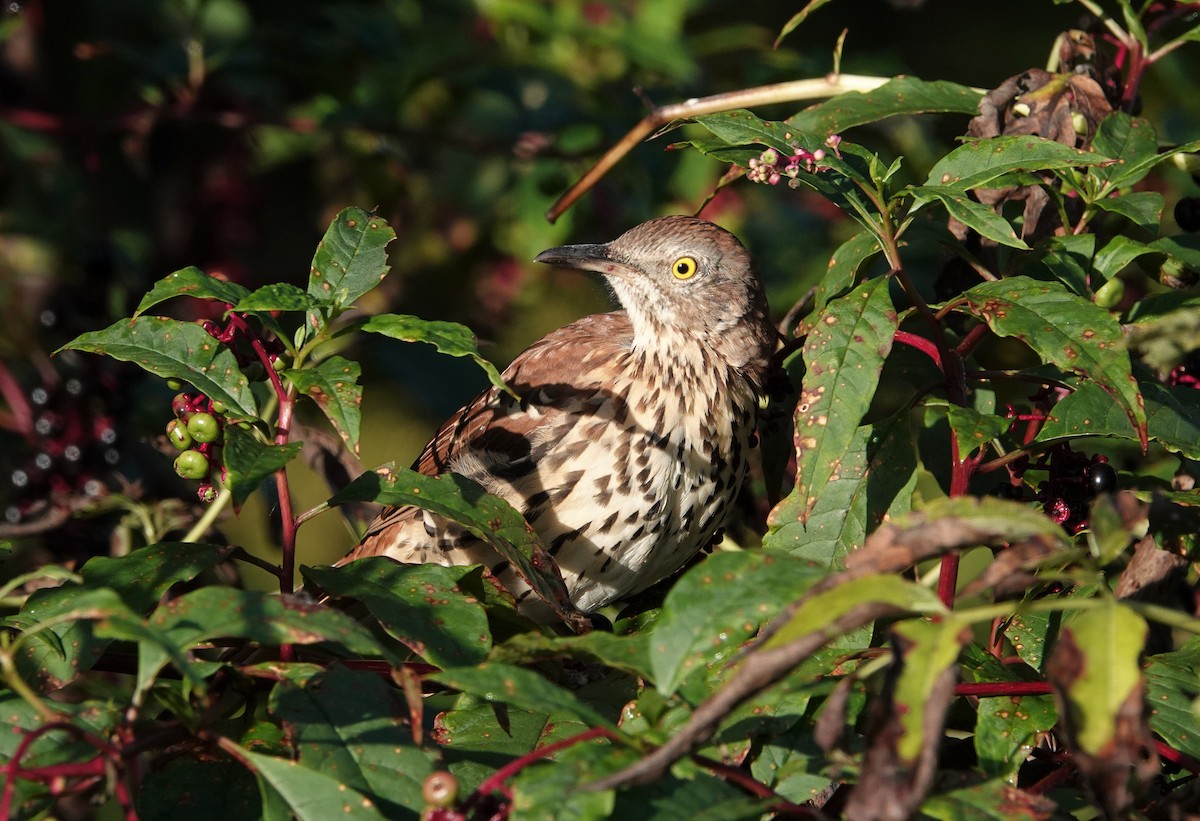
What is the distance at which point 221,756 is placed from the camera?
1830 millimetres

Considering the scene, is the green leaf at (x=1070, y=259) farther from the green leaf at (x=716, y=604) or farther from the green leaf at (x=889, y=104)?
the green leaf at (x=716, y=604)

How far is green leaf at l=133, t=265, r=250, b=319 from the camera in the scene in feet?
6.39

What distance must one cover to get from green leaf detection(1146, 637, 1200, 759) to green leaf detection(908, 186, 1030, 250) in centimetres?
67

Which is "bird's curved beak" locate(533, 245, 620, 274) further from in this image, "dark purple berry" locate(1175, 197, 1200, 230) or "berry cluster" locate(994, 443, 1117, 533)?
"berry cluster" locate(994, 443, 1117, 533)

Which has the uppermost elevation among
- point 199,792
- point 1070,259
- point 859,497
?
point 1070,259

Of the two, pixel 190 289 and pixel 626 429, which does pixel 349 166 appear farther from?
pixel 190 289

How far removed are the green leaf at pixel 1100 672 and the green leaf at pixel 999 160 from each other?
3.00 ft

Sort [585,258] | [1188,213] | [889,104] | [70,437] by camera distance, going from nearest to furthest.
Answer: [889,104] → [1188,213] → [585,258] → [70,437]

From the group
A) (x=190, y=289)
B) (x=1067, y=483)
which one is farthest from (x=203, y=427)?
(x=1067, y=483)

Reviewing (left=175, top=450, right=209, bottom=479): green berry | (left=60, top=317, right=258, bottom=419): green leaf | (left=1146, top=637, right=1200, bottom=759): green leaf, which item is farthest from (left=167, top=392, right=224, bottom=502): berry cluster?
(left=1146, top=637, right=1200, bottom=759): green leaf

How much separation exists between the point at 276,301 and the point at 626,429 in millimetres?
1546

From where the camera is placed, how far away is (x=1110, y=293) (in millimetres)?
2465

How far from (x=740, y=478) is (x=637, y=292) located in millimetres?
646

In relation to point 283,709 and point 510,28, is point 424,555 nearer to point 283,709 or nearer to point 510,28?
point 283,709
